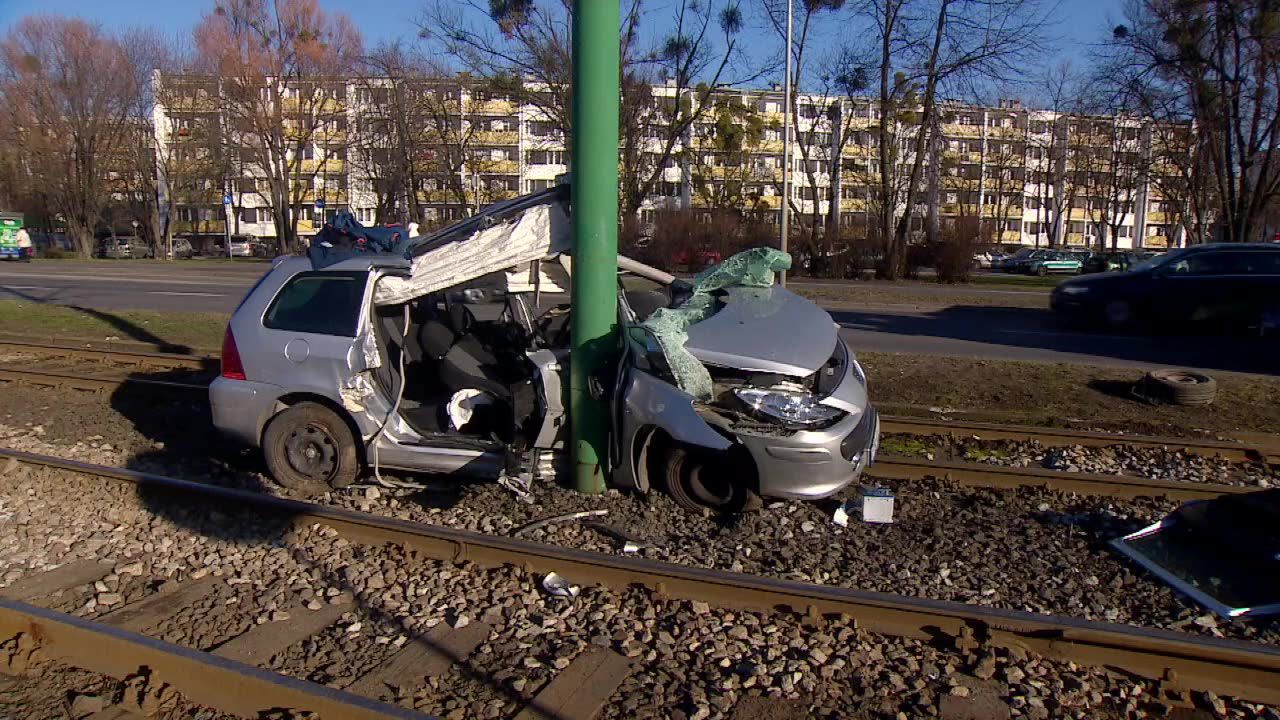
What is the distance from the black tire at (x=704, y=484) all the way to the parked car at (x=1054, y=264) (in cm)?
4951

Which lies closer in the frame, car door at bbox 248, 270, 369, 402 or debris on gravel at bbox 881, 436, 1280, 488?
car door at bbox 248, 270, 369, 402

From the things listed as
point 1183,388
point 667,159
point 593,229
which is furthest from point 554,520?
point 667,159

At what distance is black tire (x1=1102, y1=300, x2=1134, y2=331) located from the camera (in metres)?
16.2

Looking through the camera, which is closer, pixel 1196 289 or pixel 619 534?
pixel 619 534

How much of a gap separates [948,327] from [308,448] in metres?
13.8

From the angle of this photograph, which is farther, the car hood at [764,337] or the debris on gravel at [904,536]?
the car hood at [764,337]

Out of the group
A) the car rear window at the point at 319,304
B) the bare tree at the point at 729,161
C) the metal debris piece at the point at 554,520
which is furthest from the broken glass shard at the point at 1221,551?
the bare tree at the point at 729,161

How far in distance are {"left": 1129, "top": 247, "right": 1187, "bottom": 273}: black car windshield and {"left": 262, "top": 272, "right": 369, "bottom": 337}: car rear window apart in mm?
15013

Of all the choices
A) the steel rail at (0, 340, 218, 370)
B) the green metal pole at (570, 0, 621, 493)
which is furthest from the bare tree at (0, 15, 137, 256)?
the green metal pole at (570, 0, 621, 493)

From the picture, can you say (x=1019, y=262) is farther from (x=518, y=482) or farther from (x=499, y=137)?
(x=518, y=482)

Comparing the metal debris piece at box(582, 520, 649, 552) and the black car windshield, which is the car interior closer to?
the metal debris piece at box(582, 520, 649, 552)

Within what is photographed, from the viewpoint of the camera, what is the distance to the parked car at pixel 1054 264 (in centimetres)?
5116

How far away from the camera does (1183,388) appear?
9477 millimetres

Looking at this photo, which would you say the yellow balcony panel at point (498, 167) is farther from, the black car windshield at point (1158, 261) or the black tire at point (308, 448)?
the black tire at point (308, 448)
